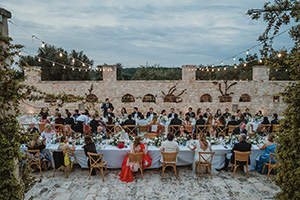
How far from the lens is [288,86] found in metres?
3.52

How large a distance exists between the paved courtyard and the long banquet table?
281mm

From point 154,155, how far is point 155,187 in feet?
3.38

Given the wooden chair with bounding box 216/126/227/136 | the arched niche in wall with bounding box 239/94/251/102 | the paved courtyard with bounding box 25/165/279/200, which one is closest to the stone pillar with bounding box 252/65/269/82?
the arched niche in wall with bounding box 239/94/251/102

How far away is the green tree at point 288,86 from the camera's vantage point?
3352mm

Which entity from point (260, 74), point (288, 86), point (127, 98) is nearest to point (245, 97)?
point (260, 74)

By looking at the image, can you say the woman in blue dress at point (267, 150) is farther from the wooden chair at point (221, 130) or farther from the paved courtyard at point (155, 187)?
the wooden chair at point (221, 130)

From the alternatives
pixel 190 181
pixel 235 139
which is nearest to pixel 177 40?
pixel 235 139

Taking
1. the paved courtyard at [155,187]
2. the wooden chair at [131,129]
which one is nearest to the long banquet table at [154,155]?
the paved courtyard at [155,187]

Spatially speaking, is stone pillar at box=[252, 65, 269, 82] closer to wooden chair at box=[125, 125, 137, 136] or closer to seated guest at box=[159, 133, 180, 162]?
wooden chair at box=[125, 125, 137, 136]

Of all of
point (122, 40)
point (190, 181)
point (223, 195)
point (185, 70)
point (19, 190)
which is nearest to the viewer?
point (19, 190)

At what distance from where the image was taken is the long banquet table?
6.31 metres

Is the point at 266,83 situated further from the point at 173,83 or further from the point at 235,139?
the point at 235,139

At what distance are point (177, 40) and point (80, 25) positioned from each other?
27.6 ft

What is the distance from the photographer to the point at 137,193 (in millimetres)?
5281
